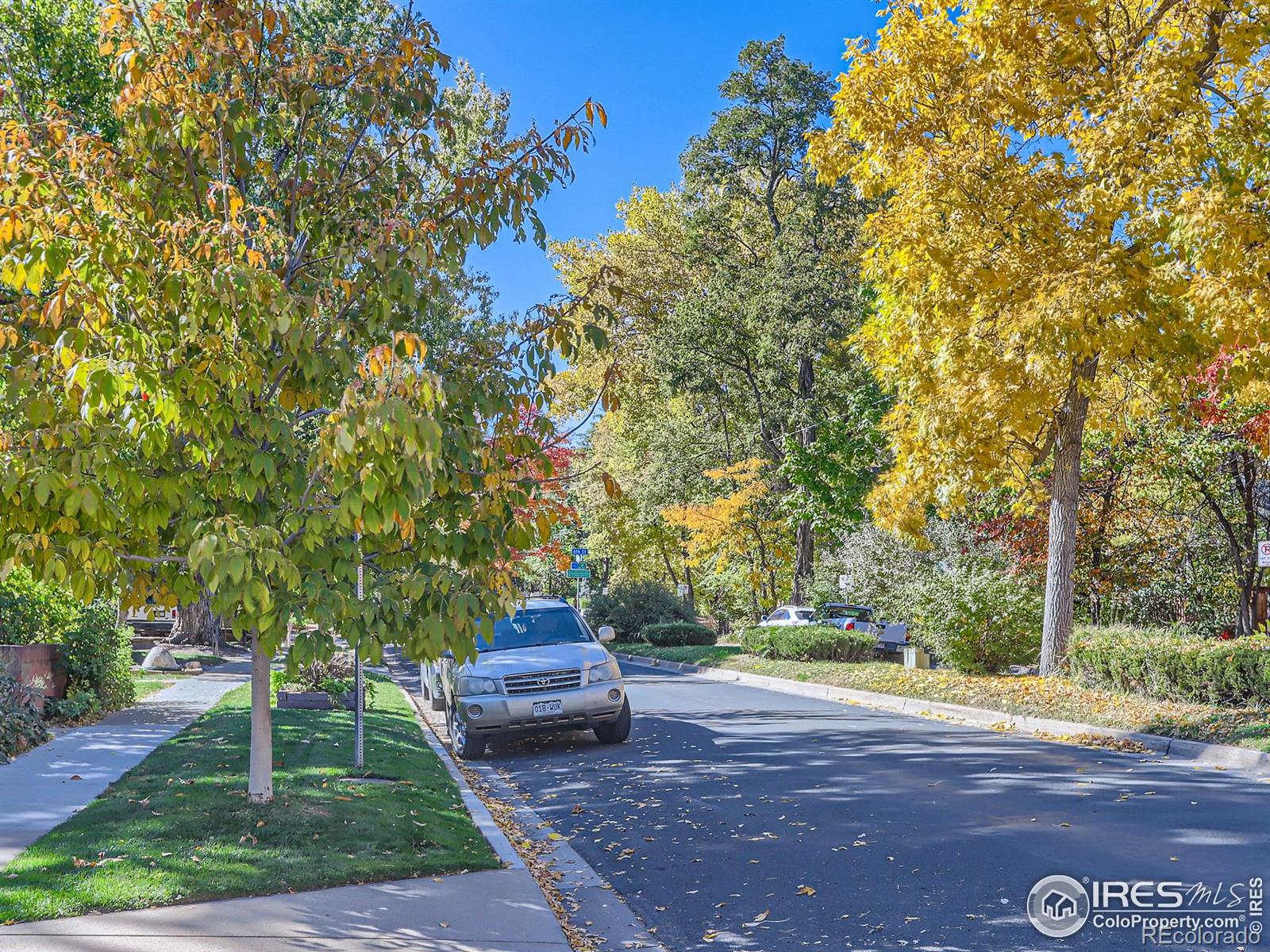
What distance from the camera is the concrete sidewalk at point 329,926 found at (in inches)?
204

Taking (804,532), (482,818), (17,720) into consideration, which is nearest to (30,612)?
(17,720)

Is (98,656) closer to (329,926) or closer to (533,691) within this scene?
(533,691)

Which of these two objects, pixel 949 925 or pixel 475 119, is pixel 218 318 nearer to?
pixel 949 925

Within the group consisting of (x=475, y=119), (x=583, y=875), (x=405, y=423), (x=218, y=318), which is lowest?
(x=583, y=875)

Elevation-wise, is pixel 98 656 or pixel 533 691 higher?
pixel 98 656

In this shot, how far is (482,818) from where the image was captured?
8.66 m

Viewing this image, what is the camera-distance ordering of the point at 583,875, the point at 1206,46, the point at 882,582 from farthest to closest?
the point at 882,582 < the point at 1206,46 < the point at 583,875

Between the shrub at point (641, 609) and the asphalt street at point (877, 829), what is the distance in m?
24.5

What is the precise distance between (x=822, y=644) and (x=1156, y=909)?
18.9m

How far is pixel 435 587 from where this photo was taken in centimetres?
575

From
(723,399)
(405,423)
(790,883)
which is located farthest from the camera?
(723,399)

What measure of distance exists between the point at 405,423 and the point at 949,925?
13.1 feet

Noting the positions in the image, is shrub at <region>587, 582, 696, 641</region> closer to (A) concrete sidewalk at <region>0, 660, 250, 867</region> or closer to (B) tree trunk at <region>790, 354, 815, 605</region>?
(B) tree trunk at <region>790, 354, 815, 605</region>

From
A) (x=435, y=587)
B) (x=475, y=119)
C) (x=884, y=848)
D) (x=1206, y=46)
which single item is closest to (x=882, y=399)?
(x=475, y=119)
